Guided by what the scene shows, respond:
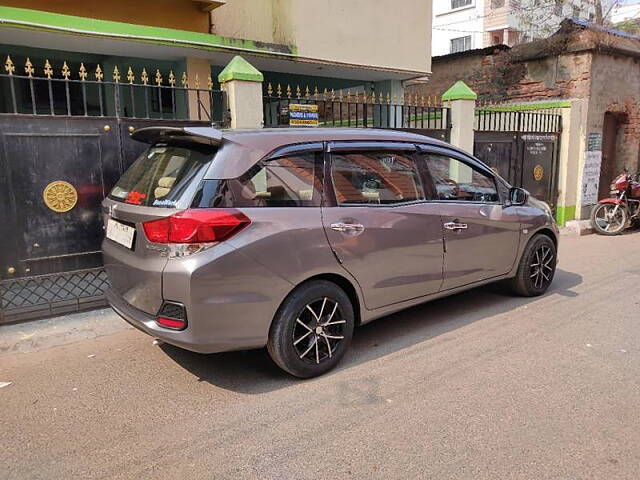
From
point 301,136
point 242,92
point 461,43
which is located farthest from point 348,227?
point 461,43

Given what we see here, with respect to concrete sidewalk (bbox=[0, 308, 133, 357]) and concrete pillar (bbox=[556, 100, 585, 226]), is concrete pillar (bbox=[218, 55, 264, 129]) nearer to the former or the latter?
concrete sidewalk (bbox=[0, 308, 133, 357])

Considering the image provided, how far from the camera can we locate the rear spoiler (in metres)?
3.32

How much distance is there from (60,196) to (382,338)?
11.4 ft

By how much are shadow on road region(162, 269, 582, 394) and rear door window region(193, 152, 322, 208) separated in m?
1.29

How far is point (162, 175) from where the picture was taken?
11.3ft

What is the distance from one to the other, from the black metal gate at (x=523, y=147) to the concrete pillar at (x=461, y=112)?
0.66 meters

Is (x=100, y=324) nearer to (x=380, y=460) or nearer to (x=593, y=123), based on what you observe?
(x=380, y=460)

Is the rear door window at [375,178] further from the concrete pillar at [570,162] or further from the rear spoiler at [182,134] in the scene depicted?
the concrete pillar at [570,162]

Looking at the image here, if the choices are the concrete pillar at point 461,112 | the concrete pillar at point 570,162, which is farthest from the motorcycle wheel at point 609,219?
the concrete pillar at point 461,112

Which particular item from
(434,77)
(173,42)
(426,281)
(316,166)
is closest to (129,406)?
(316,166)

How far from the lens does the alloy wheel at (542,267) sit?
536cm

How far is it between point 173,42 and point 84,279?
13.0 ft

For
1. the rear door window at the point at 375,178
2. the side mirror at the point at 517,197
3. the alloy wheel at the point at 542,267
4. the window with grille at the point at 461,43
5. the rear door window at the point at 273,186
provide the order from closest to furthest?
the rear door window at the point at 273,186
the rear door window at the point at 375,178
the side mirror at the point at 517,197
the alloy wheel at the point at 542,267
the window with grille at the point at 461,43

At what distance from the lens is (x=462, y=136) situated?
27.2 ft
